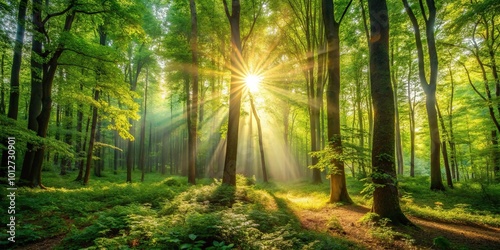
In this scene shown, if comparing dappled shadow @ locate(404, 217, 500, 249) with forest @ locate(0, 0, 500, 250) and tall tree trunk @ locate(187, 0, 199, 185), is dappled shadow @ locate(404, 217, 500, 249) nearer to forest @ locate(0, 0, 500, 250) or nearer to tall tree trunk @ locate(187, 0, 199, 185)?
forest @ locate(0, 0, 500, 250)

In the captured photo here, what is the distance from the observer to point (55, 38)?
29.4 ft

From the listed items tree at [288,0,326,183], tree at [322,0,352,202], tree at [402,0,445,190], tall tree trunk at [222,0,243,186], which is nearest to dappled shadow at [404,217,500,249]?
tree at [322,0,352,202]

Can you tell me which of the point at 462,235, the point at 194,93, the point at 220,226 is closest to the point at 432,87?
the point at 462,235

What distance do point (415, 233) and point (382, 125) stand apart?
268 centimetres

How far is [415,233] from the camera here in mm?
5277

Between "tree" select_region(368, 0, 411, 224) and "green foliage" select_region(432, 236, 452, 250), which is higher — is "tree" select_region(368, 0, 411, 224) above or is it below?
above

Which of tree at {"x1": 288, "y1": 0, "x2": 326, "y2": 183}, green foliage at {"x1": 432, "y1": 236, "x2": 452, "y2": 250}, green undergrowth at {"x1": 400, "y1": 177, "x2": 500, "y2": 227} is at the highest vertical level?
tree at {"x1": 288, "y1": 0, "x2": 326, "y2": 183}

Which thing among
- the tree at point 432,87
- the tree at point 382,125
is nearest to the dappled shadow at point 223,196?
the tree at point 382,125

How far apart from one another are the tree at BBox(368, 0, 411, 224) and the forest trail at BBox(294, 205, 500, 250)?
0.63 m

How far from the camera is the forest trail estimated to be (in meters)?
4.63

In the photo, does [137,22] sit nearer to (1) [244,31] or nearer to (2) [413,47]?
(1) [244,31]

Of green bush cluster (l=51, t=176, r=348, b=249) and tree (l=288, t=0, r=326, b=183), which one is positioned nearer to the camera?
green bush cluster (l=51, t=176, r=348, b=249)

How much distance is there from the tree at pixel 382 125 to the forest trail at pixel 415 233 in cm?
63

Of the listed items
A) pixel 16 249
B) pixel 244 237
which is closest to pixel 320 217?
pixel 244 237
